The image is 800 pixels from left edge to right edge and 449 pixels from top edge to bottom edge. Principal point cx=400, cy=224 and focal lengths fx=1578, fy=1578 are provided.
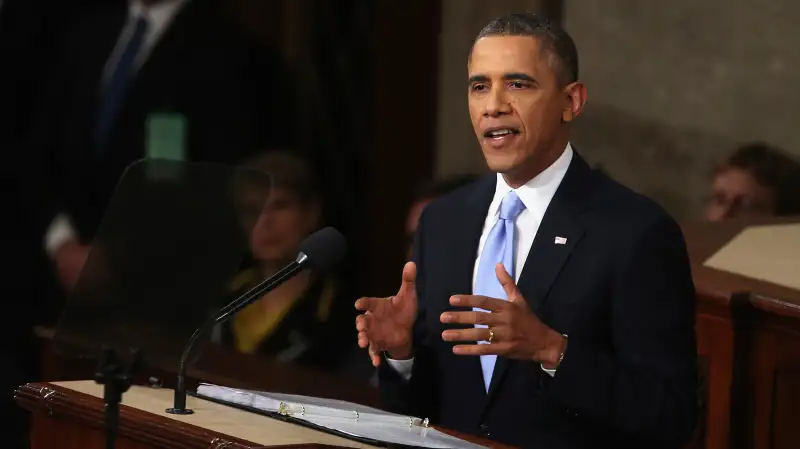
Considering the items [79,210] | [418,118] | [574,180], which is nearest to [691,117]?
[418,118]

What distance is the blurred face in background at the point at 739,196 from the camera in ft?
14.8

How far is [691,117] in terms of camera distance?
516 cm

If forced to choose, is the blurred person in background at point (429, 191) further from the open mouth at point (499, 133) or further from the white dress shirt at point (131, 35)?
the open mouth at point (499, 133)

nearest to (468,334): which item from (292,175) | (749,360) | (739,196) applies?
(749,360)

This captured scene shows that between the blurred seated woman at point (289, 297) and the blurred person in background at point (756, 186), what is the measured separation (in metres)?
1.16

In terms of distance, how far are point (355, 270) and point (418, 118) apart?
0.68 m

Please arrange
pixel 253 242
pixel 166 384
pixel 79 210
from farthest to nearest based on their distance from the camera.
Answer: pixel 79 210 → pixel 253 242 → pixel 166 384

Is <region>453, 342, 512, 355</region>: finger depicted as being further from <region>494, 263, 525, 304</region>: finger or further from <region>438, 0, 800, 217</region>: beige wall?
<region>438, 0, 800, 217</region>: beige wall

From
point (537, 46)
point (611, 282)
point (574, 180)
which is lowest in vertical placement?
point (611, 282)

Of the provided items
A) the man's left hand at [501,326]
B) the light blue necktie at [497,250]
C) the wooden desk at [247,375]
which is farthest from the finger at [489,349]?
the wooden desk at [247,375]

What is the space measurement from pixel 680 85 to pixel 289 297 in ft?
5.36

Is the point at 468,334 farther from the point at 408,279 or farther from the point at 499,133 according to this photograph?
the point at 499,133

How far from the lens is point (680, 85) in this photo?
17.0 feet

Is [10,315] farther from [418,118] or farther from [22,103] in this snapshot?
[418,118]
